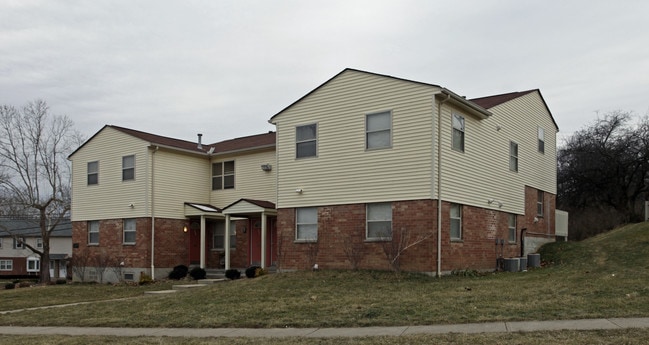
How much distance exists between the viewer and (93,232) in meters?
26.2

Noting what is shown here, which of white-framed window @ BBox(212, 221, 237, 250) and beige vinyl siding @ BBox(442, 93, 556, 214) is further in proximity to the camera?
white-framed window @ BBox(212, 221, 237, 250)

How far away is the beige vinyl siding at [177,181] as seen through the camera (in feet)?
79.7

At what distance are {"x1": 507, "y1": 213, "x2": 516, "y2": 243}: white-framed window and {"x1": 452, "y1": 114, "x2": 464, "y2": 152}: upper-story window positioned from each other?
4.76 meters

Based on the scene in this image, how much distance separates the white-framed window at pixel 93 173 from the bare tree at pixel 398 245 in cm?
1458

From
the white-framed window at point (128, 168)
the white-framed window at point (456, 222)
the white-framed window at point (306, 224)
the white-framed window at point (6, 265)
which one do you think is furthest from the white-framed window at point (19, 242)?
the white-framed window at point (456, 222)

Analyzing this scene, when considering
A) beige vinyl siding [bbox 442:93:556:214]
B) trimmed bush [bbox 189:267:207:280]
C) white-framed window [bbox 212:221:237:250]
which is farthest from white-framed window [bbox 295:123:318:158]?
white-framed window [bbox 212:221:237:250]

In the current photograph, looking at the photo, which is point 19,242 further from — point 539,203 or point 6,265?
point 6,265

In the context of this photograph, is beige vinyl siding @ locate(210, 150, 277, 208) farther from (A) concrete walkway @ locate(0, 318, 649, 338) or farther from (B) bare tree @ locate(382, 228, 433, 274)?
(A) concrete walkway @ locate(0, 318, 649, 338)

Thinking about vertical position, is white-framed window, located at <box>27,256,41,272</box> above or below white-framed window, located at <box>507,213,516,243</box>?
below

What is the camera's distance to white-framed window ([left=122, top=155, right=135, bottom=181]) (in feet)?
80.8

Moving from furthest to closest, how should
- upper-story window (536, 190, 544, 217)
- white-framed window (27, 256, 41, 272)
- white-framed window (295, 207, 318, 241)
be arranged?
white-framed window (27, 256, 41, 272) < upper-story window (536, 190, 544, 217) < white-framed window (295, 207, 318, 241)

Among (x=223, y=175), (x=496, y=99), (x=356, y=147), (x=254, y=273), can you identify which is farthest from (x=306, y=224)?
(x=496, y=99)

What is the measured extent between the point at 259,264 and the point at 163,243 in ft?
13.5

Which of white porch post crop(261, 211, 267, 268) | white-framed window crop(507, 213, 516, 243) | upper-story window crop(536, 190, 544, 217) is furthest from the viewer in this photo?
upper-story window crop(536, 190, 544, 217)
